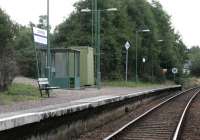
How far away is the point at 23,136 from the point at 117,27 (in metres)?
71.8

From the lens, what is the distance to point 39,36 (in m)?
29.7

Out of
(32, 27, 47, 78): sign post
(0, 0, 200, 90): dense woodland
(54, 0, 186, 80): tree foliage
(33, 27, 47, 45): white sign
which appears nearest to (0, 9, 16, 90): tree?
(32, 27, 47, 78): sign post

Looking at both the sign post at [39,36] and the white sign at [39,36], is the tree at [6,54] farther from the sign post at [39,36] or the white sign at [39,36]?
the white sign at [39,36]

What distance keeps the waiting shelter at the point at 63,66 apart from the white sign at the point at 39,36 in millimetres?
9988

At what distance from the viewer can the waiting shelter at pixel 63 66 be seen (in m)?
40.9

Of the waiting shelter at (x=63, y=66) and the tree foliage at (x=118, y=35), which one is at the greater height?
the tree foliage at (x=118, y=35)

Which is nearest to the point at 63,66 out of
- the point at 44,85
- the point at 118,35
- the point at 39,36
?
the point at 44,85

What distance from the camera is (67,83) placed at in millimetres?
42000

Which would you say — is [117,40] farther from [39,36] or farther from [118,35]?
[39,36]

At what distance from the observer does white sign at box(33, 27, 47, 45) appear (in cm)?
2908

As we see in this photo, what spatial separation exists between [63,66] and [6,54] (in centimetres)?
1215

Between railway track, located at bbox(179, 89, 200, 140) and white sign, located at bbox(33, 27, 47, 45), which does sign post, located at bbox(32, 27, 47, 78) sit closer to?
white sign, located at bbox(33, 27, 47, 45)

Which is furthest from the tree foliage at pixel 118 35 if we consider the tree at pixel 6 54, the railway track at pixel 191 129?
the railway track at pixel 191 129

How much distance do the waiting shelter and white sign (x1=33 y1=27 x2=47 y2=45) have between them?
9.99 m
